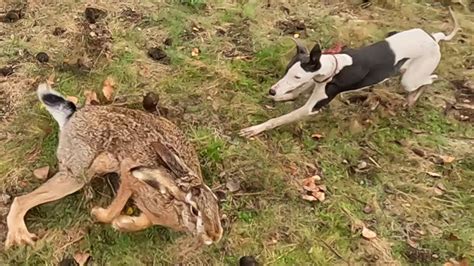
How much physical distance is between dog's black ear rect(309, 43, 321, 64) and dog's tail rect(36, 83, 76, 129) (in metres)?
1.40

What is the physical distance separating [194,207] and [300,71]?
123 centimetres

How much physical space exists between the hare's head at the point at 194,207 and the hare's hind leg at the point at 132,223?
Result: 0.21 metres

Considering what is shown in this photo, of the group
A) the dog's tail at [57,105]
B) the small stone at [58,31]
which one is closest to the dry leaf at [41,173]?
the dog's tail at [57,105]

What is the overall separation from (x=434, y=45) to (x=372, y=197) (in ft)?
3.78

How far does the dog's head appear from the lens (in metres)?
3.97

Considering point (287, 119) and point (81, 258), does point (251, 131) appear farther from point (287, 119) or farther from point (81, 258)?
point (81, 258)

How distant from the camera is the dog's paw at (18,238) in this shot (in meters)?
3.44

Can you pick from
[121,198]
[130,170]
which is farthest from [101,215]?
[130,170]

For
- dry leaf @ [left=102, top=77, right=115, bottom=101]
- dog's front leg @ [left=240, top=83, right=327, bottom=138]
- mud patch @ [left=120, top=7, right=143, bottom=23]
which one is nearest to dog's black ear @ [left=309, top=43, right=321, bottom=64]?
dog's front leg @ [left=240, top=83, right=327, bottom=138]

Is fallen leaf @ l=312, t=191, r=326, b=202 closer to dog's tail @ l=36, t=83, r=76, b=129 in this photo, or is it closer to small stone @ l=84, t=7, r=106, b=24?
dog's tail @ l=36, t=83, r=76, b=129

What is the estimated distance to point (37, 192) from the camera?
11.6 feet

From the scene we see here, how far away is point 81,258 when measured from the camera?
3473 millimetres

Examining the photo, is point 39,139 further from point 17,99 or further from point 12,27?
point 12,27

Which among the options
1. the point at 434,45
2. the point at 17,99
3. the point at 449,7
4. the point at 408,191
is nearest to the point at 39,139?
the point at 17,99
